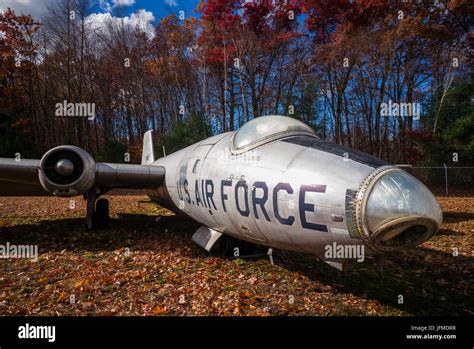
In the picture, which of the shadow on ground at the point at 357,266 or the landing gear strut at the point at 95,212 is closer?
the shadow on ground at the point at 357,266

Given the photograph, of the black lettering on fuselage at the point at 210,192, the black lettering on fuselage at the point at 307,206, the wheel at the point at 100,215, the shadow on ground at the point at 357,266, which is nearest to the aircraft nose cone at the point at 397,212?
the black lettering on fuselage at the point at 307,206

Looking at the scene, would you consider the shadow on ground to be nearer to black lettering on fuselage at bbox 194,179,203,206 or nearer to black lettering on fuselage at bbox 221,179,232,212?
black lettering on fuselage at bbox 194,179,203,206

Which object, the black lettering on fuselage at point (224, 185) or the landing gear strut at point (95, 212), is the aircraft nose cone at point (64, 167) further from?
the black lettering on fuselage at point (224, 185)

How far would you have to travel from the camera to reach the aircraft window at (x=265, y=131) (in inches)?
189

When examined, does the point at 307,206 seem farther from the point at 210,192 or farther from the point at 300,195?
the point at 210,192

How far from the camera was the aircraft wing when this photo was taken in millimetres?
7582

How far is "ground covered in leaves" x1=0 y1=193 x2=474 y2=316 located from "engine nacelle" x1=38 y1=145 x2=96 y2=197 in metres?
1.60

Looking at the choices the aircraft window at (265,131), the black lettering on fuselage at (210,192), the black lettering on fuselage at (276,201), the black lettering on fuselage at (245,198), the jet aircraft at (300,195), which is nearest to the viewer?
the jet aircraft at (300,195)

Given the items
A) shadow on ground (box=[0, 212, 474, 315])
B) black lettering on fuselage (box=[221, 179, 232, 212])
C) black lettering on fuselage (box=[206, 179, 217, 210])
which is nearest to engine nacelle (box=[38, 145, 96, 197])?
shadow on ground (box=[0, 212, 474, 315])

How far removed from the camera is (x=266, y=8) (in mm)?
27672

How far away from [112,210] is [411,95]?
1101 inches

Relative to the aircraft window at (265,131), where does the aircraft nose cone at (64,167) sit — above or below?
below

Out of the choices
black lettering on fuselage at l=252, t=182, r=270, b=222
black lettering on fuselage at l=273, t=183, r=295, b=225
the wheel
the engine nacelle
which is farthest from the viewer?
the wheel

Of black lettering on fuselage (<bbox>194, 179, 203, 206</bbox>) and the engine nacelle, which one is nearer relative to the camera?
black lettering on fuselage (<bbox>194, 179, 203, 206</bbox>)
